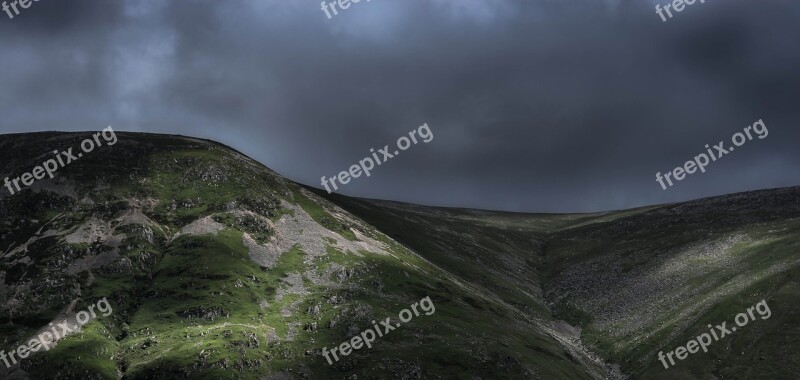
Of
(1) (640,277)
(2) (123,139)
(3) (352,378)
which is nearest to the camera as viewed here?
(3) (352,378)

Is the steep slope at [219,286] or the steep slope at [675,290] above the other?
the steep slope at [219,286]

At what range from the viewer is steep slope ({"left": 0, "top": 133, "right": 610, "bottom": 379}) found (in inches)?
3575

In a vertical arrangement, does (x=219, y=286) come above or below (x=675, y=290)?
above

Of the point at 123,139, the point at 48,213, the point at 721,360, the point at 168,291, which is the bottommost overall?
the point at 721,360

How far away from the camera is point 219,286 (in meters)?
112

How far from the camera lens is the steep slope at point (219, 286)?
9081cm

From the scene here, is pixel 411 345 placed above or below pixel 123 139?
below

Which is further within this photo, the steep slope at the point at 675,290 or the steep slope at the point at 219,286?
the steep slope at the point at 675,290

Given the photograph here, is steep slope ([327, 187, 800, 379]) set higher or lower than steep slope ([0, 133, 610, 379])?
lower

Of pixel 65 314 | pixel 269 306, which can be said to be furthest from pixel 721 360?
pixel 65 314

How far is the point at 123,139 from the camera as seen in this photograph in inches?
6727

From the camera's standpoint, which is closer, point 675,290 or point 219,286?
point 219,286

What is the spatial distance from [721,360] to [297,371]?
235 ft

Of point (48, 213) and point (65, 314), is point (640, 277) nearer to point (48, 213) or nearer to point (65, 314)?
point (65, 314)
